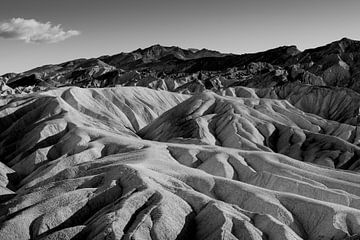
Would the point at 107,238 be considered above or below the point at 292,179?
above

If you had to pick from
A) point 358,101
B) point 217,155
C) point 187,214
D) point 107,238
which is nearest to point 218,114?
point 217,155

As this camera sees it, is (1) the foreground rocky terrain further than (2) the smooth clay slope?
Yes

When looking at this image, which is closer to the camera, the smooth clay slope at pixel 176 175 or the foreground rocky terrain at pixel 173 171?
the smooth clay slope at pixel 176 175

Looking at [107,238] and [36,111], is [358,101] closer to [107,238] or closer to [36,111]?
[36,111]
